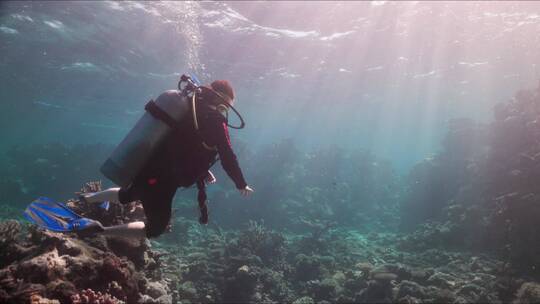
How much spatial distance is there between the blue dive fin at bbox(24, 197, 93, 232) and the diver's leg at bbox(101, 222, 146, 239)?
313 millimetres

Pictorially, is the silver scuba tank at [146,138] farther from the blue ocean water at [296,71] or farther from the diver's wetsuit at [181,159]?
the blue ocean water at [296,71]

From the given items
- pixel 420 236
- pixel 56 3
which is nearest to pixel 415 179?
pixel 420 236

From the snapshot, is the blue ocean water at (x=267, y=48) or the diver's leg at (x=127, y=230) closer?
the diver's leg at (x=127, y=230)

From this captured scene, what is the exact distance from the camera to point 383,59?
28688 millimetres

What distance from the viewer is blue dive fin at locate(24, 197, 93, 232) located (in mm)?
4785

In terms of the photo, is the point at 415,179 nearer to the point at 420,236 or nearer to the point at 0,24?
the point at 420,236

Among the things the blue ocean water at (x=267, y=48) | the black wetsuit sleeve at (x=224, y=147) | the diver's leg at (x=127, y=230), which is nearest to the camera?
the black wetsuit sleeve at (x=224, y=147)

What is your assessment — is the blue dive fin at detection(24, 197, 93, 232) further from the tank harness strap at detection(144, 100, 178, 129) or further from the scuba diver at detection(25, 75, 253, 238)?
the tank harness strap at detection(144, 100, 178, 129)

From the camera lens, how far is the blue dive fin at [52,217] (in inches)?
188

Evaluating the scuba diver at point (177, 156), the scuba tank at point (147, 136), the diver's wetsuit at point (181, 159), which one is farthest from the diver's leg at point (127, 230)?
the scuba tank at point (147, 136)

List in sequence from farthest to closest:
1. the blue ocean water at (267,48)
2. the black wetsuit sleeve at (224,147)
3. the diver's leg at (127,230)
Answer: the blue ocean water at (267,48), the diver's leg at (127,230), the black wetsuit sleeve at (224,147)

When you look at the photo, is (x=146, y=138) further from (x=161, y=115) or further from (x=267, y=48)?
(x=267, y=48)

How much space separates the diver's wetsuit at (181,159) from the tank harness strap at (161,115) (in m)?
0.10

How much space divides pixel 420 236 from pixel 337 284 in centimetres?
953
